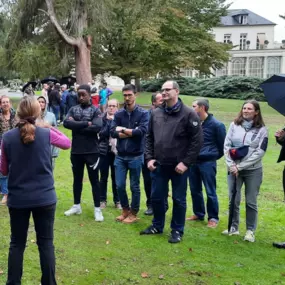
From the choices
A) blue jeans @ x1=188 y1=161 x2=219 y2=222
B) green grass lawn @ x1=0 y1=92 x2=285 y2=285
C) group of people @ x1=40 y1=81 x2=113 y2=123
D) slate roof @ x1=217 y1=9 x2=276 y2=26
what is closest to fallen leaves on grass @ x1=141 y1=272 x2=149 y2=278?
green grass lawn @ x1=0 y1=92 x2=285 y2=285

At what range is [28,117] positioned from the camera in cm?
346

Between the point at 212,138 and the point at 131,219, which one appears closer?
the point at 212,138

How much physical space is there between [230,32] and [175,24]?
41.9 metres

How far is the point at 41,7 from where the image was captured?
66.4 ft

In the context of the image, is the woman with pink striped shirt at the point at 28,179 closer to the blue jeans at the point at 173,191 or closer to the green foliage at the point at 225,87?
the blue jeans at the point at 173,191

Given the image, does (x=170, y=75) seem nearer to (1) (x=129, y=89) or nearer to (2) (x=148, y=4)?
(2) (x=148, y=4)

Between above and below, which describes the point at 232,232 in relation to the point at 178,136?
below

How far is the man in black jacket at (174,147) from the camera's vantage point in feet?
16.9

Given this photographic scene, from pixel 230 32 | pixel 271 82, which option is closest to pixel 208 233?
pixel 271 82

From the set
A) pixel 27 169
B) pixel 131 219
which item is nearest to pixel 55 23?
pixel 131 219

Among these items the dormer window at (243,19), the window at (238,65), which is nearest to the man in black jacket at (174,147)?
the window at (238,65)

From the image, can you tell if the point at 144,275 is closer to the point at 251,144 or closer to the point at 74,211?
the point at 251,144

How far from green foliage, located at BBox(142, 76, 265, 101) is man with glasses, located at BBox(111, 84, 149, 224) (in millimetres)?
31872

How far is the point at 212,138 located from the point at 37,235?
3.07 metres
